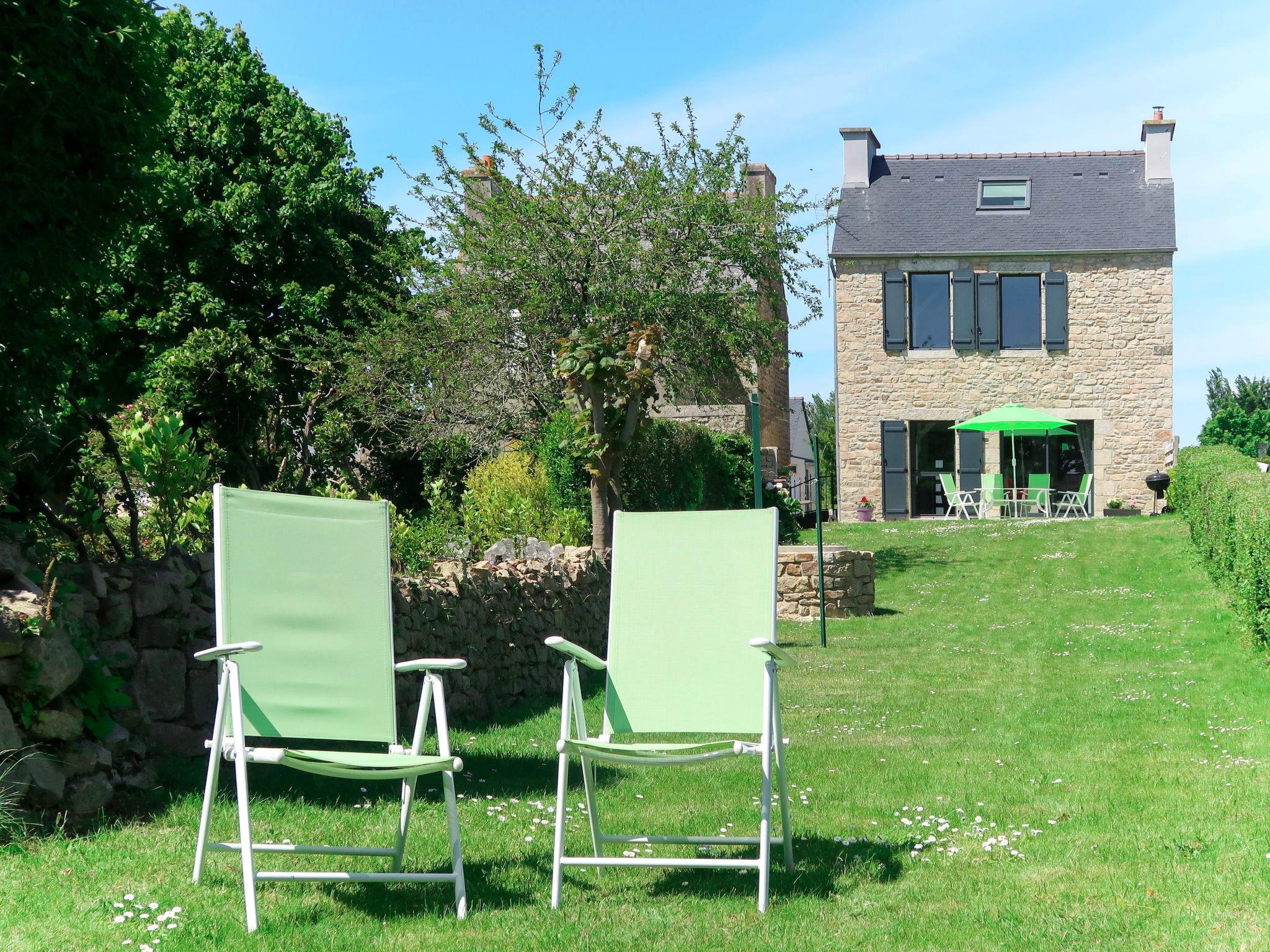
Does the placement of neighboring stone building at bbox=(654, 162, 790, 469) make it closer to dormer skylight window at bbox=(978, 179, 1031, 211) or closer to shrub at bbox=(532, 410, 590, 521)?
shrub at bbox=(532, 410, 590, 521)

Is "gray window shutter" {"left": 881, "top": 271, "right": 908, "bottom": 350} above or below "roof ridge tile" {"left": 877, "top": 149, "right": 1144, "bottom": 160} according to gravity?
below

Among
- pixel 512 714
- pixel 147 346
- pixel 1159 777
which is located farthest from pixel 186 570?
pixel 147 346

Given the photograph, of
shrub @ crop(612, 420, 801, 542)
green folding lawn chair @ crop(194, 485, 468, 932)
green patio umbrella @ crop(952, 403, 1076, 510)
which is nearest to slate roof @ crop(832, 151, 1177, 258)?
green patio umbrella @ crop(952, 403, 1076, 510)

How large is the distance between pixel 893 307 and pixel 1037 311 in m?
2.79

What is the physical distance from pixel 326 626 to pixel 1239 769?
398cm

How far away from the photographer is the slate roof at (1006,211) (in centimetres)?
2342

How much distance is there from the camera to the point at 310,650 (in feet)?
13.4

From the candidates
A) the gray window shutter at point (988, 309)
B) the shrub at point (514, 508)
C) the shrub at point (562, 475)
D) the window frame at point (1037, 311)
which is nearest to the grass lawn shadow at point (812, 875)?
the shrub at point (514, 508)

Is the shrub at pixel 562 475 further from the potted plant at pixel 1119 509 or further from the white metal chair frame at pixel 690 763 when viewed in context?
the potted plant at pixel 1119 509

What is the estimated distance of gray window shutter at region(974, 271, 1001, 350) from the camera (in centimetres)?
2342

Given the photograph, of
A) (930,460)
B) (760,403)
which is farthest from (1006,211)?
(760,403)

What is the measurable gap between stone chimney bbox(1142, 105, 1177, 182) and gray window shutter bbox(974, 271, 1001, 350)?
158 inches

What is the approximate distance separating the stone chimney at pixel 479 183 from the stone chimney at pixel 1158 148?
51.7 ft

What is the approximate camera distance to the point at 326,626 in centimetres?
414
